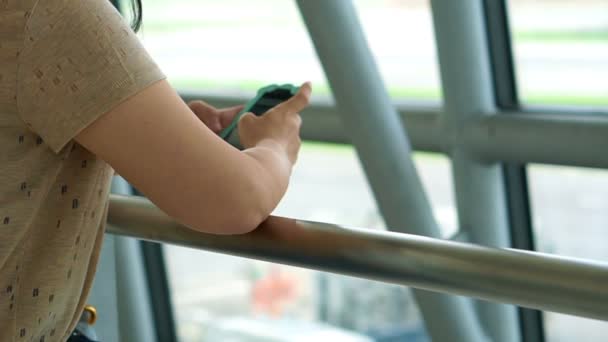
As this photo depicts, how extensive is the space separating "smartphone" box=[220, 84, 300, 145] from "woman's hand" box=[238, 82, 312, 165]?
6 cm

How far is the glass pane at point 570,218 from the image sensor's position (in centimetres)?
331

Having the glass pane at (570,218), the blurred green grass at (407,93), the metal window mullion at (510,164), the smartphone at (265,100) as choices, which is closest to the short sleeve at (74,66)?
the smartphone at (265,100)

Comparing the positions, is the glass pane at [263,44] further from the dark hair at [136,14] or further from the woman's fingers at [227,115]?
the dark hair at [136,14]

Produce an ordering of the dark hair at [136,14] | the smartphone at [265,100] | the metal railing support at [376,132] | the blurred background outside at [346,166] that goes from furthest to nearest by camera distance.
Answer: the blurred background outside at [346,166], the metal railing support at [376,132], the smartphone at [265,100], the dark hair at [136,14]

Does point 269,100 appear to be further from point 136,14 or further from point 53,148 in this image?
point 53,148

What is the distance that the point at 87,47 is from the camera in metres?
0.90

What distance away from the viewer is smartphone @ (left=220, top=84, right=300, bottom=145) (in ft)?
4.08

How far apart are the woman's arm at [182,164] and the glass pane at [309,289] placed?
2644 mm

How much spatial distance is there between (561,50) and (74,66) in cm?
265

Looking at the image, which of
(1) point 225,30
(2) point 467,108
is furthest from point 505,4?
(1) point 225,30

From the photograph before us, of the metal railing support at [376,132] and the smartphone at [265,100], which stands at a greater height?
the metal railing support at [376,132]

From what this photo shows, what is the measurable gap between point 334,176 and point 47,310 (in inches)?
122

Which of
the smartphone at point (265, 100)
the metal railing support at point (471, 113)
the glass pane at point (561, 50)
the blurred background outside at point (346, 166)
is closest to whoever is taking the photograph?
the smartphone at point (265, 100)

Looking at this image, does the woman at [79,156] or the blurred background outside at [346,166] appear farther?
the blurred background outside at [346,166]
